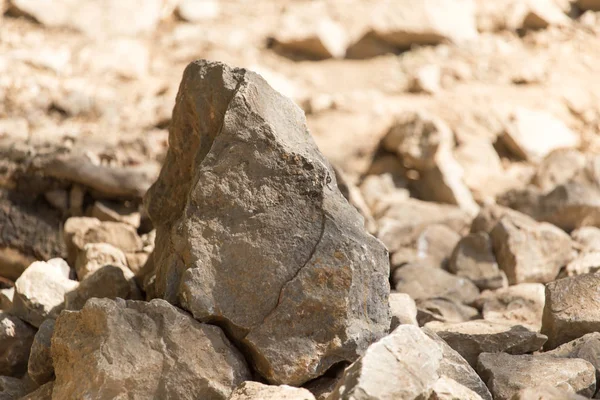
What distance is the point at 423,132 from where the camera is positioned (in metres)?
5.80

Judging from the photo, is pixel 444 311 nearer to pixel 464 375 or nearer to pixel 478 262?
pixel 478 262

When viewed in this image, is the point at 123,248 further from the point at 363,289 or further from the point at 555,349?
the point at 555,349

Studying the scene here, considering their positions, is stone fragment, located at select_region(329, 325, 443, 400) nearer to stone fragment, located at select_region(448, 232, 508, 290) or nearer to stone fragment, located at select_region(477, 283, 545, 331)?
stone fragment, located at select_region(477, 283, 545, 331)

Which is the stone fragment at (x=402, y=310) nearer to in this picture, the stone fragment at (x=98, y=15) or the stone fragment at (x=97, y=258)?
the stone fragment at (x=97, y=258)

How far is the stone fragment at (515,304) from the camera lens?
3.17m

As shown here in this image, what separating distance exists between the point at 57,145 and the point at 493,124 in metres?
4.19

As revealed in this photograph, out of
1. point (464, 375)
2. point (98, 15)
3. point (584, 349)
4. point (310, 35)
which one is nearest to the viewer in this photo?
point (464, 375)

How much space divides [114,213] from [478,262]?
1.94 meters

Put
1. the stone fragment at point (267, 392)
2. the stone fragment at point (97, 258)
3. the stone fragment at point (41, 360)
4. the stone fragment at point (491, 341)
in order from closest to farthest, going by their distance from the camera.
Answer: the stone fragment at point (267, 392) → the stone fragment at point (41, 360) → the stone fragment at point (491, 341) → the stone fragment at point (97, 258)

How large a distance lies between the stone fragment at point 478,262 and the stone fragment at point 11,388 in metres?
2.23

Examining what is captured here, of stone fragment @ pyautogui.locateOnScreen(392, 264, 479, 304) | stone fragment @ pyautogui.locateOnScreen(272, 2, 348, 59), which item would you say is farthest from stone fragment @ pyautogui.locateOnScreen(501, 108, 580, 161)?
stone fragment @ pyautogui.locateOnScreen(392, 264, 479, 304)

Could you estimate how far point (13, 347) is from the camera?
2693 mm

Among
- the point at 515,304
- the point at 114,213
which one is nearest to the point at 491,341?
the point at 515,304

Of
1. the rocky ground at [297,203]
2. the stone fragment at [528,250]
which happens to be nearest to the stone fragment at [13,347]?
the rocky ground at [297,203]
